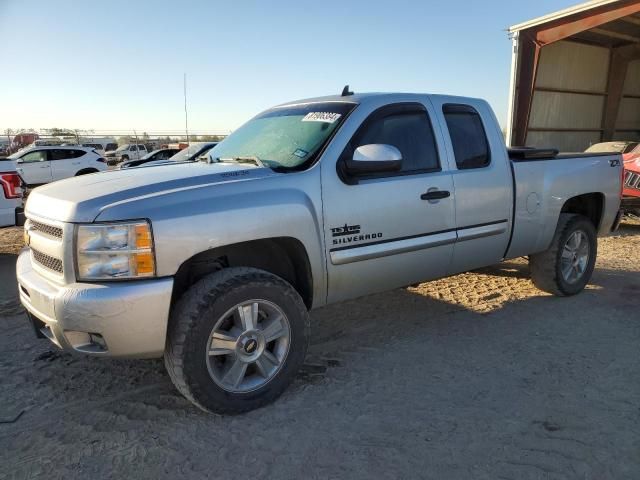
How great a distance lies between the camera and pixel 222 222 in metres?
2.88

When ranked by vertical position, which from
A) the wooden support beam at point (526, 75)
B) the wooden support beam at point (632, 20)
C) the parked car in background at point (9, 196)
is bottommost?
the parked car in background at point (9, 196)

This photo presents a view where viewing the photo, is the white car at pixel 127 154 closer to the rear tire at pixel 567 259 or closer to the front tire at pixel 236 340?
the rear tire at pixel 567 259

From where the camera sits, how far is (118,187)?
297cm

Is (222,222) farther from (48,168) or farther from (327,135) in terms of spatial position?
(48,168)

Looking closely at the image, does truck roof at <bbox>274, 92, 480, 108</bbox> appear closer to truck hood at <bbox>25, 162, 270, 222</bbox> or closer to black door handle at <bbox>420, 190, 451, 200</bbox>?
black door handle at <bbox>420, 190, 451, 200</bbox>

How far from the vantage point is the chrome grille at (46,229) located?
282 cm

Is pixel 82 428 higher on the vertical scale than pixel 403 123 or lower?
lower

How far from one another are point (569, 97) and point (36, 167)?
1886cm

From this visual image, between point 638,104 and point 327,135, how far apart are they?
72.3 feet

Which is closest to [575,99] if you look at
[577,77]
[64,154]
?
[577,77]

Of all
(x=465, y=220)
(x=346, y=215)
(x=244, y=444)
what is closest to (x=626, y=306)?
(x=465, y=220)

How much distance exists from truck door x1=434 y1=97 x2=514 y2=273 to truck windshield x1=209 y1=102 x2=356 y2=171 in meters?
0.98

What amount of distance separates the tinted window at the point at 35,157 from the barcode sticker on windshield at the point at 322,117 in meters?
17.5

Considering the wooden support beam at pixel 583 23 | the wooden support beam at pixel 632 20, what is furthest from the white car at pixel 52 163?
the wooden support beam at pixel 632 20
